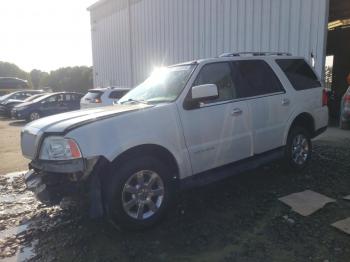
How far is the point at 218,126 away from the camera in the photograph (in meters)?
4.11

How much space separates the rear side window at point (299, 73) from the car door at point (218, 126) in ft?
4.16

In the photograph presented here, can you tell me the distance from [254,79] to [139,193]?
7.83ft

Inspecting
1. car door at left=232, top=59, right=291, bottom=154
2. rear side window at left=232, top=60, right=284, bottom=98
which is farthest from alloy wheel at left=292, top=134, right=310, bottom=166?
rear side window at left=232, top=60, right=284, bottom=98

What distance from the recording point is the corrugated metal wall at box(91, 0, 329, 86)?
8.99m

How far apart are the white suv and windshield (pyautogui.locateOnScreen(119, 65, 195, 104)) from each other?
0.06 feet

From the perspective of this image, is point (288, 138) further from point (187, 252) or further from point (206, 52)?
point (206, 52)

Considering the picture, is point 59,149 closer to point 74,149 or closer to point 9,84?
point 74,149

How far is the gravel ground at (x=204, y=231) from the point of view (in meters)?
3.20

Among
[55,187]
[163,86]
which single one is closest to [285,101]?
[163,86]

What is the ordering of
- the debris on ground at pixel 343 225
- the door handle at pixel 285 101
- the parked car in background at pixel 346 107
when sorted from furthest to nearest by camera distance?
1. the parked car in background at pixel 346 107
2. the door handle at pixel 285 101
3. the debris on ground at pixel 343 225

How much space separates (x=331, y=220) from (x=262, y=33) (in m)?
7.28

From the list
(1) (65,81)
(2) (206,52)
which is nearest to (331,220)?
(2) (206,52)

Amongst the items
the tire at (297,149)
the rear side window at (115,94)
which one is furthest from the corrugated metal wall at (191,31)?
the tire at (297,149)

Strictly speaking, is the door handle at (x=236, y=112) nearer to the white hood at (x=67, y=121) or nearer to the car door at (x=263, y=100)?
the car door at (x=263, y=100)
